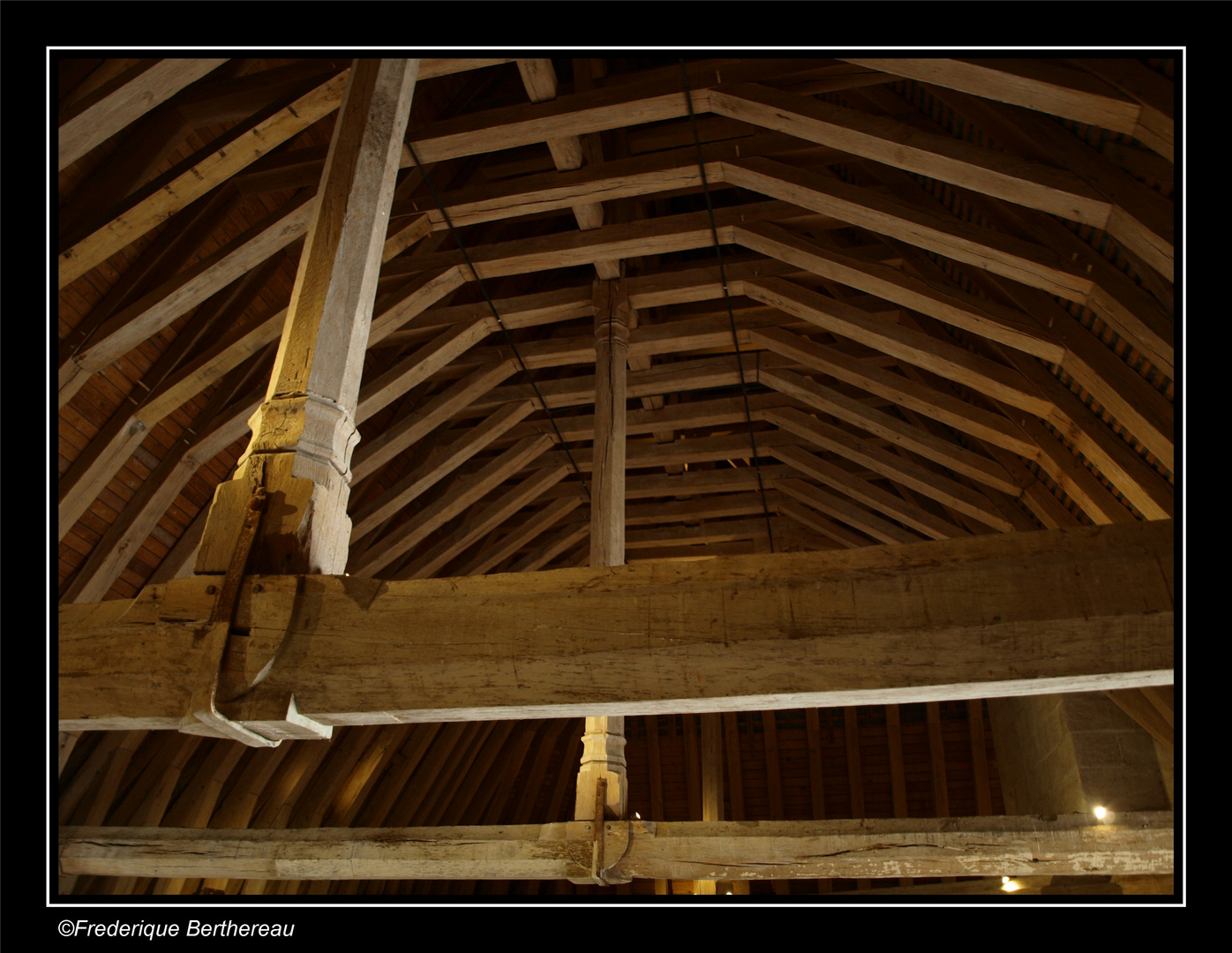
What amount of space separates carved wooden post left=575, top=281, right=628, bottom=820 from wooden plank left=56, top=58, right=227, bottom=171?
9.47 ft

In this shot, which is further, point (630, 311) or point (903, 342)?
point (630, 311)

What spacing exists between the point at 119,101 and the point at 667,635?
3.46 metres

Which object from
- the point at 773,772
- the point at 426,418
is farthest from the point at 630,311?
the point at 773,772

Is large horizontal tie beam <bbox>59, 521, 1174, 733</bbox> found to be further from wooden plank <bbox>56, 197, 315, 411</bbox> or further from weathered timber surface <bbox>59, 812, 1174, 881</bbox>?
weathered timber surface <bbox>59, 812, 1174, 881</bbox>

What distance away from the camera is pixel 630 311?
21.1ft

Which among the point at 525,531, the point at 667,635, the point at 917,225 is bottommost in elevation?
the point at 667,635

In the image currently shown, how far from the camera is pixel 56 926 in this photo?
2.04 meters

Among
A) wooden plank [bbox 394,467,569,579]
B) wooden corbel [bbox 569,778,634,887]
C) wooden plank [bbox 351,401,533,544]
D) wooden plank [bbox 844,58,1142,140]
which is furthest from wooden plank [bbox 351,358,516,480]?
wooden plank [bbox 844,58,1142,140]

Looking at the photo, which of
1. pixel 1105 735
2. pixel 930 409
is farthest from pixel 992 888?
pixel 930 409

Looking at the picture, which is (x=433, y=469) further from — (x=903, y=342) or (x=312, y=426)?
(x=312, y=426)

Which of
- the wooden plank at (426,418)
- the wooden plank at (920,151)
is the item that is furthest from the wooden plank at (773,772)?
the wooden plank at (920,151)

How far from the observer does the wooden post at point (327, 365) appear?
83.4 inches

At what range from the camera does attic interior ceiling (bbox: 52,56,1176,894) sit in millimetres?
4105

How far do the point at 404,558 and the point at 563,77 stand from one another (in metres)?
4.47
